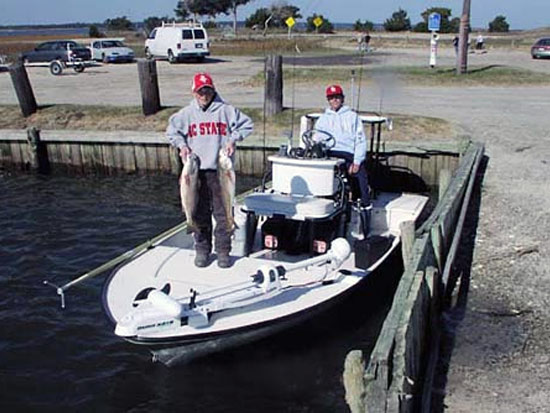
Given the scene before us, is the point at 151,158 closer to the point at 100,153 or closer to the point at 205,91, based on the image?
the point at 100,153

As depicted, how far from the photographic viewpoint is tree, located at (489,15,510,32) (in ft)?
254

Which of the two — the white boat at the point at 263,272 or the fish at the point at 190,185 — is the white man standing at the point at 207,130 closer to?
the fish at the point at 190,185

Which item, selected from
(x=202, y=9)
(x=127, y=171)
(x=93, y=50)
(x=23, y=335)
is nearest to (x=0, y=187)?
(x=127, y=171)

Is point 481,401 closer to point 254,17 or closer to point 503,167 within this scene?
point 503,167

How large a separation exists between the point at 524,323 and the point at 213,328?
291 centimetres

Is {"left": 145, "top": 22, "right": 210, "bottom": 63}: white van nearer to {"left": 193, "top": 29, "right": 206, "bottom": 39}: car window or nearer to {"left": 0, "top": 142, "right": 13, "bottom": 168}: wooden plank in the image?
{"left": 193, "top": 29, "right": 206, "bottom": 39}: car window

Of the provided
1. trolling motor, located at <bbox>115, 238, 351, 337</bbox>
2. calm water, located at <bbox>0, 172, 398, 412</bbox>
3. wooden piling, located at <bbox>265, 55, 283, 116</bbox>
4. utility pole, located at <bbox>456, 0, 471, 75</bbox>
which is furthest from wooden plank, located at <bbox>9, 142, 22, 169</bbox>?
utility pole, located at <bbox>456, 0, 471, 75</bbox>

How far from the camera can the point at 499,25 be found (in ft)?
A: 256

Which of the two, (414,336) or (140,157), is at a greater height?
(414,336)

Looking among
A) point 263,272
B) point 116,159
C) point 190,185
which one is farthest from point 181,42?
point 263,272

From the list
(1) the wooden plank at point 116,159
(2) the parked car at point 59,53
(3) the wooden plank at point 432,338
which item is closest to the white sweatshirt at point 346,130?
(3) the wooden plank at point 432,338

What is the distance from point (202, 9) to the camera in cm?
7369

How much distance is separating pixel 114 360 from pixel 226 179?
2233 millimetres

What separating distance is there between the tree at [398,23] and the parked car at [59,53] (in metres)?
47.5
